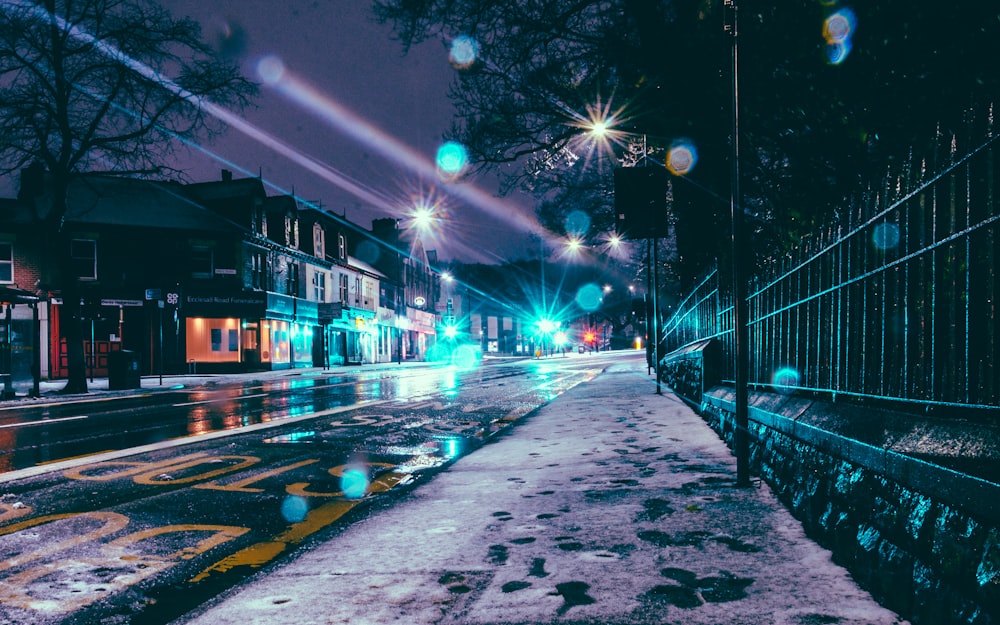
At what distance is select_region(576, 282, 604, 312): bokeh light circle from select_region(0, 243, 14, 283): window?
73.8 metres

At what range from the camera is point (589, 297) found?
328 ft

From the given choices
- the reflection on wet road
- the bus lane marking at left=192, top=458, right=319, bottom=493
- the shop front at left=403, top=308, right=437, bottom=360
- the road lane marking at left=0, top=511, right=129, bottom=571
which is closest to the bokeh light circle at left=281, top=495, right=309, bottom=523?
the bus lane marking at left=192, top=458, right=319, bottom=493

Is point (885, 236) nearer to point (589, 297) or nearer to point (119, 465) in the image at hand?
point (119, 465)

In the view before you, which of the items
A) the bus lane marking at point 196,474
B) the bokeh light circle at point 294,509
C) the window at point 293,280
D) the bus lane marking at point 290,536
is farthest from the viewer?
the window at point 293,280

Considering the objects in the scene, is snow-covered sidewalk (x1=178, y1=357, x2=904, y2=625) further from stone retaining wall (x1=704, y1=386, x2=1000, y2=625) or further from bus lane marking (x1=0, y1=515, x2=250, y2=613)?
bus lane marking (x1=0, y1=515, x2=250, y2=613)

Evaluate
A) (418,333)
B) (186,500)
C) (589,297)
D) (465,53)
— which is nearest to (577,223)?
(465,53)

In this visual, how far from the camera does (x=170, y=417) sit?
451 inches

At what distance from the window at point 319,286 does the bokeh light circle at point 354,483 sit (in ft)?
124

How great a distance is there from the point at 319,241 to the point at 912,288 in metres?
43.5

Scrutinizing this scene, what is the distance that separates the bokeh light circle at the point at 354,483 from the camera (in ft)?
17.4

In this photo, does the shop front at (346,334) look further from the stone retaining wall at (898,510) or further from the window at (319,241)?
the stone retaining wall at (898,510)

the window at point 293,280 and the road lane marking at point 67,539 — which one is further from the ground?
the window at point 293,280

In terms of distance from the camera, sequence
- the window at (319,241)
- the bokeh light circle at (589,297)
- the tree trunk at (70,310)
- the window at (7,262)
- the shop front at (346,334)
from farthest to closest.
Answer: the bokeh light circle at (589,297) → the window at (319,241) → the shop front at (346,334) → the window at (7,262) → the tree trunk at (70,310)

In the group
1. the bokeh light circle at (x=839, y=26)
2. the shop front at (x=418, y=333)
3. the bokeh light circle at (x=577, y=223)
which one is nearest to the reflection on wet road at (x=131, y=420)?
the bokeh light circle at (x=839, y=26)
